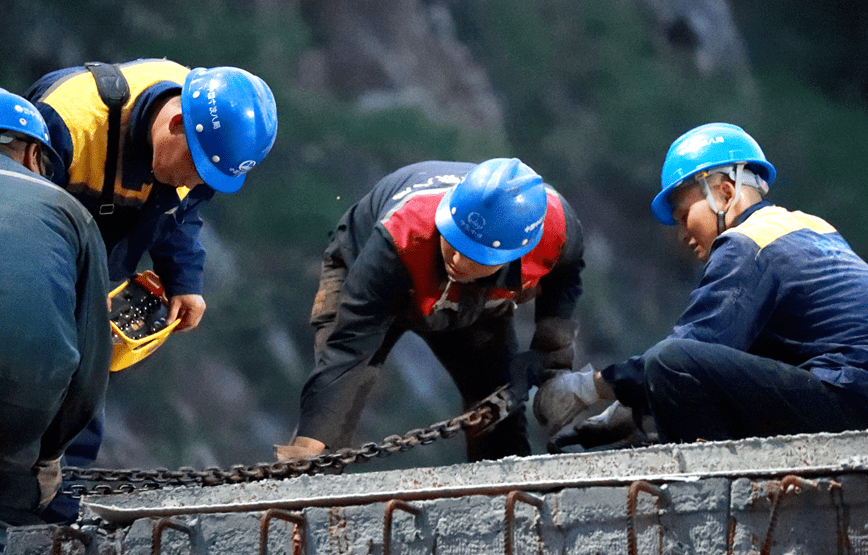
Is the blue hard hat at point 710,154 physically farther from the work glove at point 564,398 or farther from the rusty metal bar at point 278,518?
the rusty metal bar at point 278,518

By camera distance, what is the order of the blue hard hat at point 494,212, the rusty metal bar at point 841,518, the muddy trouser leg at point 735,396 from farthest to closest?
1. the blue hard hat at point 494,212
2. the muddy trouser leg at point 735,396
3. the rusty metal bar at point 841,518

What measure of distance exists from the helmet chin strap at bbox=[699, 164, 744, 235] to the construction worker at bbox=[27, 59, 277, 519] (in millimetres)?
1414

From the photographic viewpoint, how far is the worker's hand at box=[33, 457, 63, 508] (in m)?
2.27

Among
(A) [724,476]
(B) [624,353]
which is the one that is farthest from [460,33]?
(A) [724,476]

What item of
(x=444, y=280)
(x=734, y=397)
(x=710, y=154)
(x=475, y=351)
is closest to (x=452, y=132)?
(x=475, y=351)

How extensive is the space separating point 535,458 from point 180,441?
12.7ft

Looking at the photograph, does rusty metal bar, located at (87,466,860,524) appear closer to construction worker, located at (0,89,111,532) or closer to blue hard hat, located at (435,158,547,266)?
construction worker, located at (0,89,111,532)

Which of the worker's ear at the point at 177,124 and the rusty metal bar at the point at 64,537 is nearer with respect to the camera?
the rusty metal bar at the point at 64,537

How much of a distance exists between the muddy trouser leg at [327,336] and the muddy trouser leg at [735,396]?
3.39ft

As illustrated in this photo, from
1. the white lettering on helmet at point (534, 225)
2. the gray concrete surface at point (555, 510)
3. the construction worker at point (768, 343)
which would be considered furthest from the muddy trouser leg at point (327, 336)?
the gray concrete surface at point (555, 510)

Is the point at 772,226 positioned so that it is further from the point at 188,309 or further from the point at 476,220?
the point at 188,309

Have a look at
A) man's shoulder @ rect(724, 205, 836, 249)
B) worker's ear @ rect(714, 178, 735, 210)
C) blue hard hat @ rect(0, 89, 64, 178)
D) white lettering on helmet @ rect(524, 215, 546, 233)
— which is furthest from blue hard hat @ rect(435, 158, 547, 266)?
blue hard hat @ rect(0, 89, 64, 178)

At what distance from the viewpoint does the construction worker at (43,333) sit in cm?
202

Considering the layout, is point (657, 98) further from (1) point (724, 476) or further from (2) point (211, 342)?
(1) point (724, 476)
